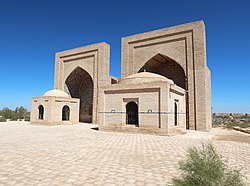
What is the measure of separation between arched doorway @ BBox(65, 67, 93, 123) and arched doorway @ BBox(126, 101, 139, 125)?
49.7ft

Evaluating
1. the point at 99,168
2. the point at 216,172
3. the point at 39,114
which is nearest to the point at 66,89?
the point at 39,114

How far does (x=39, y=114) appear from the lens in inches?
825

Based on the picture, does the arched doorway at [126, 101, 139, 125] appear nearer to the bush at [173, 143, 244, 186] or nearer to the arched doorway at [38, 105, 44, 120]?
the bush at [173, 143, 244, 186]

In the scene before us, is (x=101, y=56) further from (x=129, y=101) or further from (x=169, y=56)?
(x=129, y=101)

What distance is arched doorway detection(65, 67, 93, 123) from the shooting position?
91.4 feet

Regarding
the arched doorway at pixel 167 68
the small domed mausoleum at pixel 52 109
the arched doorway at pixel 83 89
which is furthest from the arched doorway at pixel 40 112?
the arched doorway at pixel 167 68

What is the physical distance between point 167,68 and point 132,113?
34.4 ft

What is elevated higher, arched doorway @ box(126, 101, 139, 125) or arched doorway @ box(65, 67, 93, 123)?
arched doorway @ box(65, 67, 93, 123)

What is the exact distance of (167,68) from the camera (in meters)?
21.8

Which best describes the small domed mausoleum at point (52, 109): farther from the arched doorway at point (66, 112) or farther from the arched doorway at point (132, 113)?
the arched doorway at point (132, 113)

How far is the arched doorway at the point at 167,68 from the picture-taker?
67.0 feet

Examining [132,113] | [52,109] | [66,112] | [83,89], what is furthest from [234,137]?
[83,89]

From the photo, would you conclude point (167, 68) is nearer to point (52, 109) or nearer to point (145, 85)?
point (145, 85)

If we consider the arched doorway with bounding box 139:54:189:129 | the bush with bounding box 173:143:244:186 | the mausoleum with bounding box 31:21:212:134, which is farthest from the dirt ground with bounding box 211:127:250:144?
the bush with bounding box 173:143:244:186
